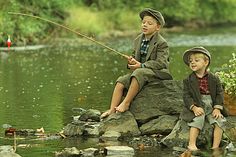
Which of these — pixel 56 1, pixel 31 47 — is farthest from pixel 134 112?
pixel 56 1

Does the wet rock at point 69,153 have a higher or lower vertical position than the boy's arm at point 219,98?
lower

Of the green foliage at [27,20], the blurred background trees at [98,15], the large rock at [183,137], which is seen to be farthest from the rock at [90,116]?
the green foliage at [27,20]

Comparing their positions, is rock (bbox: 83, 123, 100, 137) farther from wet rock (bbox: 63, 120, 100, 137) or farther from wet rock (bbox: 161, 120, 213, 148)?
wet rock (bbox: 161, 120, 213, 148)

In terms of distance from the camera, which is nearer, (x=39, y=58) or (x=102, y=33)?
(x=39, y=58)

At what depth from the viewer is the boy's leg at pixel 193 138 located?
9.70 metres

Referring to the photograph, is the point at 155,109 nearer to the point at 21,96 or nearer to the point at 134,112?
the point at 134,112

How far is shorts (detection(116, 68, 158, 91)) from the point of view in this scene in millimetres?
10961

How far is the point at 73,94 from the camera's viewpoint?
52.7ft

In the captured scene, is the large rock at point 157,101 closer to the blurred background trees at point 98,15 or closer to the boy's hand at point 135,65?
the boy's hand at point 135,65

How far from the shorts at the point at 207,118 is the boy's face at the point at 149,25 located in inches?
67.4

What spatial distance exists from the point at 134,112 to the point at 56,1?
31950 millimetres

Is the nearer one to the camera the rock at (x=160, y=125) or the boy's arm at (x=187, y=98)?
the boy's arm at (x=187, y=98)

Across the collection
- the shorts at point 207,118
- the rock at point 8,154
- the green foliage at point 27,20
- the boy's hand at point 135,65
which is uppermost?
the green foliage at point 27,20

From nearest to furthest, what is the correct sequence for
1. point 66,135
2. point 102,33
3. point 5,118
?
point 66,135, point 5,118, point 102,33
